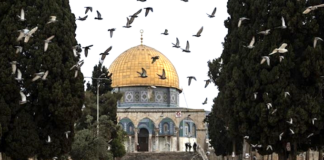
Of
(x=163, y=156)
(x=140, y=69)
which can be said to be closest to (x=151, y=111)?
(x=140, y=69)

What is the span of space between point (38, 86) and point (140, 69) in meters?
39.7

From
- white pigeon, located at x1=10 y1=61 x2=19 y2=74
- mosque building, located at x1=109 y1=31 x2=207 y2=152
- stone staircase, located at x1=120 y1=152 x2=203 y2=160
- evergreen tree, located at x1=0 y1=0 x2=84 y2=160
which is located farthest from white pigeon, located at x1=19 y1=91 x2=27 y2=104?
mosque building, located at x1=109 y1=31 x2=207 y2=152

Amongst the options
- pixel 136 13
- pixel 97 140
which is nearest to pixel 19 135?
pixel 136 13

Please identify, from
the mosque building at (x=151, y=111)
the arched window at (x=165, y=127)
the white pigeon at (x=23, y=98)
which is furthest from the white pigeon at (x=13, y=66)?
the arched window at (x=165, y=127)

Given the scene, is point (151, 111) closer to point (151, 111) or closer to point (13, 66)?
point (151, 111)

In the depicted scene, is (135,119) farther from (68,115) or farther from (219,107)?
(68,115)

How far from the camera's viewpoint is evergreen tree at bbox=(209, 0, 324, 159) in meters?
23.7

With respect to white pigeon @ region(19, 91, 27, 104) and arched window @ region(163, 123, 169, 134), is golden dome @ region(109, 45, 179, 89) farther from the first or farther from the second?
white pigeon @ region(19, 91, 27, 104)

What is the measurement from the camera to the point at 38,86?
24.8m

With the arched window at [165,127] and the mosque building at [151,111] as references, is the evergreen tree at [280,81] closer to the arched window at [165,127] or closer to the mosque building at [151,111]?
the mosque building at [151,111]

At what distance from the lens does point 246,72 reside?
82.3 feet

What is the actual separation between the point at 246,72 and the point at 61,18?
793cm

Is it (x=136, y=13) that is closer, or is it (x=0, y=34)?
(x=136, y=13)

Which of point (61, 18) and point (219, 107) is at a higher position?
point (61, 18)
